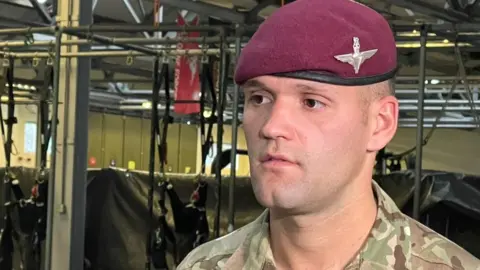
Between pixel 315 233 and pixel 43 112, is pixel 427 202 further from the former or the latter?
pixel 315 233

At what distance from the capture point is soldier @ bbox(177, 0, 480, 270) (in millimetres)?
1171

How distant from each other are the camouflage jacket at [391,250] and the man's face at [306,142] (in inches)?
4.3

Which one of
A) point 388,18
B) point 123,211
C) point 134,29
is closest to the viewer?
point 134,29

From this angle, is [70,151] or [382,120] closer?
[382,120]

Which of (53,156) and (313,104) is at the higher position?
(313,104)

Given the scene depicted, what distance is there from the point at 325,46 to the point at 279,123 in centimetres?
13

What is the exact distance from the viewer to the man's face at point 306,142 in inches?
45.8

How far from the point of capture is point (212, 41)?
346 centimetres

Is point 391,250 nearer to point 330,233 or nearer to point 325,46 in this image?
point 330,233

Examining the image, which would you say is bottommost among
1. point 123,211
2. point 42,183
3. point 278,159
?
point 123,211

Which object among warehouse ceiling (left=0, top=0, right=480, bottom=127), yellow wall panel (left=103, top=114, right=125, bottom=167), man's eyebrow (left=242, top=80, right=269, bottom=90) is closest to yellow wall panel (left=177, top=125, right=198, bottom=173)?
yellow wall panel (left=103, top=114, right=125, bottom=167)

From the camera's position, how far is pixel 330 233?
4.04ft

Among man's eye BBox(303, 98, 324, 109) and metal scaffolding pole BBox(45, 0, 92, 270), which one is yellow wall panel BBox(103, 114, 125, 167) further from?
man's eye BBox(303, 98, 324, 109)

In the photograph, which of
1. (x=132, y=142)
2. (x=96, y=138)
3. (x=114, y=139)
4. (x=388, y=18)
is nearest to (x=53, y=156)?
(x=388, y=18)
